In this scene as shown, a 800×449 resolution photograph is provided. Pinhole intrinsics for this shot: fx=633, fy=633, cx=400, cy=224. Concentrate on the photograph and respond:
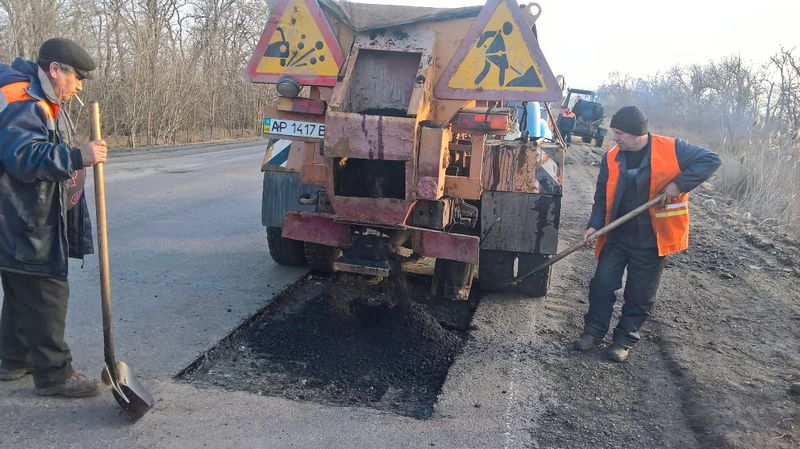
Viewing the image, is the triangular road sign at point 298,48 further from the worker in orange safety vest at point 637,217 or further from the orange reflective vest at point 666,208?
the orange reflective vest at point 666,208

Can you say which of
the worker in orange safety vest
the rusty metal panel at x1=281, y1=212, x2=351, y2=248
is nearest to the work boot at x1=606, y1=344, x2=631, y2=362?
the worker in orange safety vest

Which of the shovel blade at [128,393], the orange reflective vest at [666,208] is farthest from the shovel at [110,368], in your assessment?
the orange reflective vest at [666,208]

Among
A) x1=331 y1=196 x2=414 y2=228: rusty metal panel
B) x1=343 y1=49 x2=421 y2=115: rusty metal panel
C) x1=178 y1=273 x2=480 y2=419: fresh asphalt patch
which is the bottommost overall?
x1=178 y1=273 x2=480 y2=419: fresh asphalt patch

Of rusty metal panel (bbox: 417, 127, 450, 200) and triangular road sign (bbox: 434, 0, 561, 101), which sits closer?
rusty metal panel (bbox: 417, 127, 450, 200)

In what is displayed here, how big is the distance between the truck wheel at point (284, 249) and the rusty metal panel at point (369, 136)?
228cm

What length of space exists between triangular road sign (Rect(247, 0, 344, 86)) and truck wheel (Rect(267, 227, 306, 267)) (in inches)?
75.5

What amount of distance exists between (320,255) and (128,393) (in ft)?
8.69

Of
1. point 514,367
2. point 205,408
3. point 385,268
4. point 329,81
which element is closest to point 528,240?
point 514,367

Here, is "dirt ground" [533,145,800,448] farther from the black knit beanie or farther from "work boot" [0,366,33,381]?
"work boot" [0,366,33,381]

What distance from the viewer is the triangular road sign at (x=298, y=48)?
409cm

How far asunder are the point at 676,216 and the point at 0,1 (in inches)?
754

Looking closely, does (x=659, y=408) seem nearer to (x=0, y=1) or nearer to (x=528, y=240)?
(x=528, y=240)

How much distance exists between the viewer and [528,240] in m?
5.07

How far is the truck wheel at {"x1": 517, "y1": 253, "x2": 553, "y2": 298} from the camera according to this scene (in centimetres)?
535
